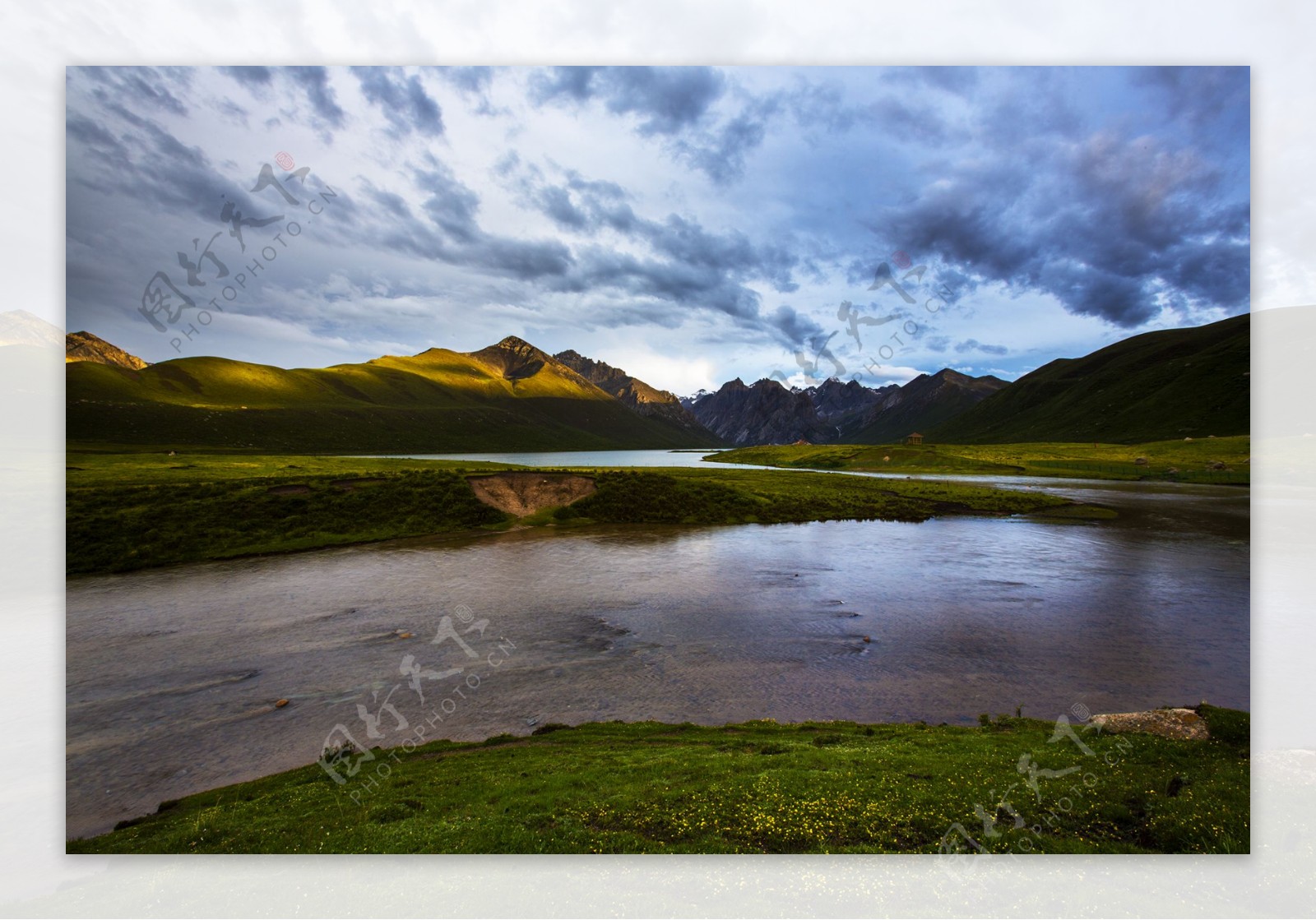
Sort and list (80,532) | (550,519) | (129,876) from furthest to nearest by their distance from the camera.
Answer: (550,519)
(80,532)
(129,876)

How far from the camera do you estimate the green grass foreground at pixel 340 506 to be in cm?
4153

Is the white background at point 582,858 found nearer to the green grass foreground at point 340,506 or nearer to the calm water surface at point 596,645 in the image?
the calm water surface at point 596,645

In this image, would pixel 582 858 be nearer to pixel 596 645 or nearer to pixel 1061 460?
pixel 596 645

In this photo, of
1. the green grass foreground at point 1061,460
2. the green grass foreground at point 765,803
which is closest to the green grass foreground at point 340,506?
the green grass foreground at point 765,803

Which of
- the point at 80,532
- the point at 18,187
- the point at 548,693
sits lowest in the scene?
the point at 548,693

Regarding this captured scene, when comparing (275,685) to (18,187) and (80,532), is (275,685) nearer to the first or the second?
(18,187)

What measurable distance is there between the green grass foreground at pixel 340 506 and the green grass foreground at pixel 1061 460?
49562mm

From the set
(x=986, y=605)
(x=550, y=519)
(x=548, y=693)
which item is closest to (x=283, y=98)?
(x=548, y=693)

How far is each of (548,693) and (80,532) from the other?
45108mm

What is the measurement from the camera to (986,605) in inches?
1204

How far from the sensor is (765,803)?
11.4 m

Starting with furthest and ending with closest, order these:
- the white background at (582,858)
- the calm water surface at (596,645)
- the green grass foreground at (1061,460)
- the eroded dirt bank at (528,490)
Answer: the green grass foreground at (1061,460) → the eroded dirt bank at (528,490) → the calm water surface at (596,645) → the white background at (582,858)

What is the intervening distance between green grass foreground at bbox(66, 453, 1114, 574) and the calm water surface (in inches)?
216

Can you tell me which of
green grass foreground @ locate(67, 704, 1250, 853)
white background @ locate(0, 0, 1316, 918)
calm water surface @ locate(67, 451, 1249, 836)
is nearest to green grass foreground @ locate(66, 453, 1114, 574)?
calm water surface @ locate(67, 451, 1249, 836)
